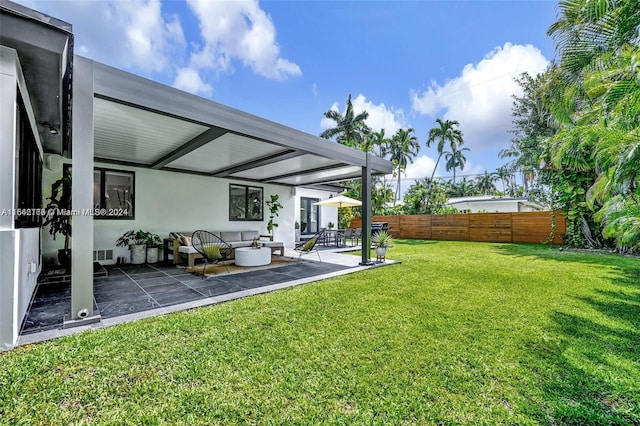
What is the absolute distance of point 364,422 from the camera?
6.28 ft

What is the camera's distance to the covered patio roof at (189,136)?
143 inches

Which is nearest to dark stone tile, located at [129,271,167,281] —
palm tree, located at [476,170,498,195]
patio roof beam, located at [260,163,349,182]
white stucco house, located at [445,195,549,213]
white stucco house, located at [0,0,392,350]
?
white stucco house, located at [0,0,392,350]

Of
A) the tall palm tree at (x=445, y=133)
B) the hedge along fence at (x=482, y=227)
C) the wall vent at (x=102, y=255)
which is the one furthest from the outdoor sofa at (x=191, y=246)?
the tall palm tree at (x=445, y=133)

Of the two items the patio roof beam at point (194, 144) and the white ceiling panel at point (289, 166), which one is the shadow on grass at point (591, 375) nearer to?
the patio roof beam at point (194, 144)

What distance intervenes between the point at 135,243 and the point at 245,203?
4072 millimetres

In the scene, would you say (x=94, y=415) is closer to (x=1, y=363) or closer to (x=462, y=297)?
(x=1, y=363)

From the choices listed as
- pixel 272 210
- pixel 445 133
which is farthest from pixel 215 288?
pixel 445 133

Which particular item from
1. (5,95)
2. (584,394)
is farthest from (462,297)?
(5,95)

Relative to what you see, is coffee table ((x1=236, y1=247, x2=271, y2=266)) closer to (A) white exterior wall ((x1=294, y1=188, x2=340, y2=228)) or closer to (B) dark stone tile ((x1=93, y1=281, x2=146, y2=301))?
(B) dark stone tile ((x1=93, y1=281, x2=146, y2=301))

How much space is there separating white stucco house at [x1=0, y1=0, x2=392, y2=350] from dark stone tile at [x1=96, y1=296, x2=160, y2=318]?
43 cm

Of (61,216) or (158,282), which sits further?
(61,216)

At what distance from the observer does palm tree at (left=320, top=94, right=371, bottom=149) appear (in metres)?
24.5

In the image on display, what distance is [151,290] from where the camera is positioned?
16.4ft

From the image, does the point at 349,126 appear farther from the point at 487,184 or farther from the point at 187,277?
the point at 487,184
